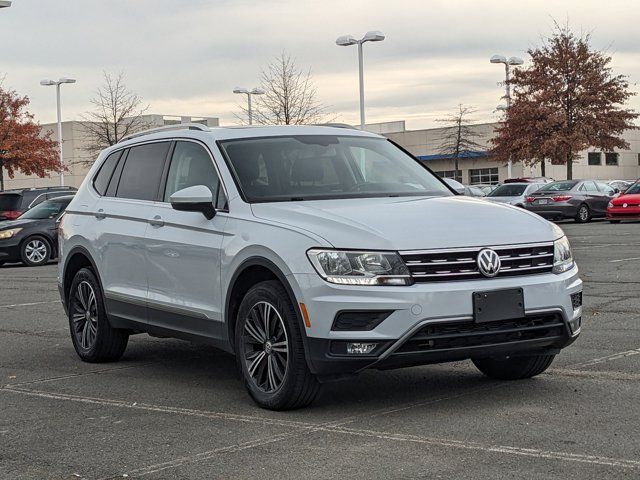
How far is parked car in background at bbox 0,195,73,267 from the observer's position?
24.8 metres

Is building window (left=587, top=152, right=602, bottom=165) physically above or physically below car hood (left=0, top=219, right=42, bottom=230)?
above

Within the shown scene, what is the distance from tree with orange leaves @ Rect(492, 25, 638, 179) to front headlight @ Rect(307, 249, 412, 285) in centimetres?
4835

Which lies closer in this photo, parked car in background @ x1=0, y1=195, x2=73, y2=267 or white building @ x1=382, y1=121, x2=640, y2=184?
parked car in background @ x1=0, y1=195, x2=73, y2=267

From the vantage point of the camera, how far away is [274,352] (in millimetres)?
6688

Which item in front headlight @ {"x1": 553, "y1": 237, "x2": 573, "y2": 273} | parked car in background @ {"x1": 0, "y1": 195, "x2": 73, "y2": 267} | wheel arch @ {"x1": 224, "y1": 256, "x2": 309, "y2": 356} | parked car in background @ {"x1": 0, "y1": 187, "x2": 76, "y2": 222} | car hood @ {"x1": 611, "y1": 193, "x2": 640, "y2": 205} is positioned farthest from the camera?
car hood @ {"x1": 611, "y1": 193, "x2": 640, "y2": 205}

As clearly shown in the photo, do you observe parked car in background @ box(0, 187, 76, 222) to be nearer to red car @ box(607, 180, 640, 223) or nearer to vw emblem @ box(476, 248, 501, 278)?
red car @ box(607, 180, 640, 223)

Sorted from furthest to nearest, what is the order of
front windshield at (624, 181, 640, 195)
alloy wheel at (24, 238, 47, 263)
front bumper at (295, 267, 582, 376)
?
front windshield at (624, 181, 640, 195) → alloy wheel at (24, 238, 47, 263) → front bumper at (295, 267, 582, 376)

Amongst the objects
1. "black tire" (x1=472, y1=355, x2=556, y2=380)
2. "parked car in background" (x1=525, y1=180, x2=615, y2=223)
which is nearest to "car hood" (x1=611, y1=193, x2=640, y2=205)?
"parked car in background" (x1=525, y1=180, x2=615, y2=223)

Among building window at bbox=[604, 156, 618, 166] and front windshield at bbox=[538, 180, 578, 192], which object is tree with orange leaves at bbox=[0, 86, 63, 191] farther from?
building window at bbox=[604, 156, 618, 166]

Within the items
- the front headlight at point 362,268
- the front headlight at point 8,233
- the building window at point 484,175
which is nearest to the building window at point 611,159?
the building window at point 484,175

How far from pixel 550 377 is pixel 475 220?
1566 millimetres

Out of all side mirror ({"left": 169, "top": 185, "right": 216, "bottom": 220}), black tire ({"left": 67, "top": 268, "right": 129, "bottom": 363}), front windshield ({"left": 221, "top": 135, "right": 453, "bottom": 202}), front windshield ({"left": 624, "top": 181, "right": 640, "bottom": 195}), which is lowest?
black tire ({"left": 67, "top": 268, "right": 129, "bottom": 363})

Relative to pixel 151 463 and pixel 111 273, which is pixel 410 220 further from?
pixel 111 273

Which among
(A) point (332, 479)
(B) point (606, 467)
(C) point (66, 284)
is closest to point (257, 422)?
(A) point (332, 479)
